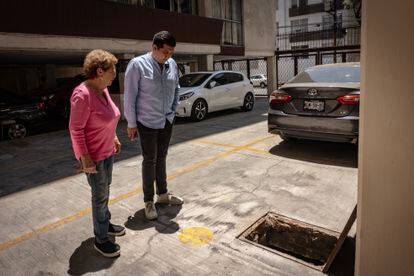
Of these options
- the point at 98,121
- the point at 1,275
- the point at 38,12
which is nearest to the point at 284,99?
the point at 98,121

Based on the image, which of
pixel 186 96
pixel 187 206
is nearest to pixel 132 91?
pixel 187 206

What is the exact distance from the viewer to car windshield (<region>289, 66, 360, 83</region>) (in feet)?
18.2

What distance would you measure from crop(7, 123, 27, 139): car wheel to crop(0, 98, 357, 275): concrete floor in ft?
6.89

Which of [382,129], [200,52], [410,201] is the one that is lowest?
[410,201]

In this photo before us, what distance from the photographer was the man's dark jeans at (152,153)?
3.43m

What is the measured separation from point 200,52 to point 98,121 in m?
11.1

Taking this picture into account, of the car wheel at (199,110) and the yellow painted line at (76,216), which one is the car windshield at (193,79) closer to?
the car wheel at (199,110)

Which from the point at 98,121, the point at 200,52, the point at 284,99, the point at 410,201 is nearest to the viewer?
the point at 410,201

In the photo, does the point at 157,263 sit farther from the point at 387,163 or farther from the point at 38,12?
the point at 38,12

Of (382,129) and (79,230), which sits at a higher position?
(382,129)

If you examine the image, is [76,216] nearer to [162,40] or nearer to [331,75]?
[162,40]

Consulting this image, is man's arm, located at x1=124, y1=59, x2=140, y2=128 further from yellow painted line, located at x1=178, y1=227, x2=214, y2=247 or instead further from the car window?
the car window

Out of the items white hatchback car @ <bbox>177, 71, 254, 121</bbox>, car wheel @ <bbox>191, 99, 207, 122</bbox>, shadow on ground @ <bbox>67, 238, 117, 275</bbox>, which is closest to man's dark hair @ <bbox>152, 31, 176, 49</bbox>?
shadow on ground @ <bbox>67, 238, 117, 275</bbox>

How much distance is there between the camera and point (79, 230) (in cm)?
347
